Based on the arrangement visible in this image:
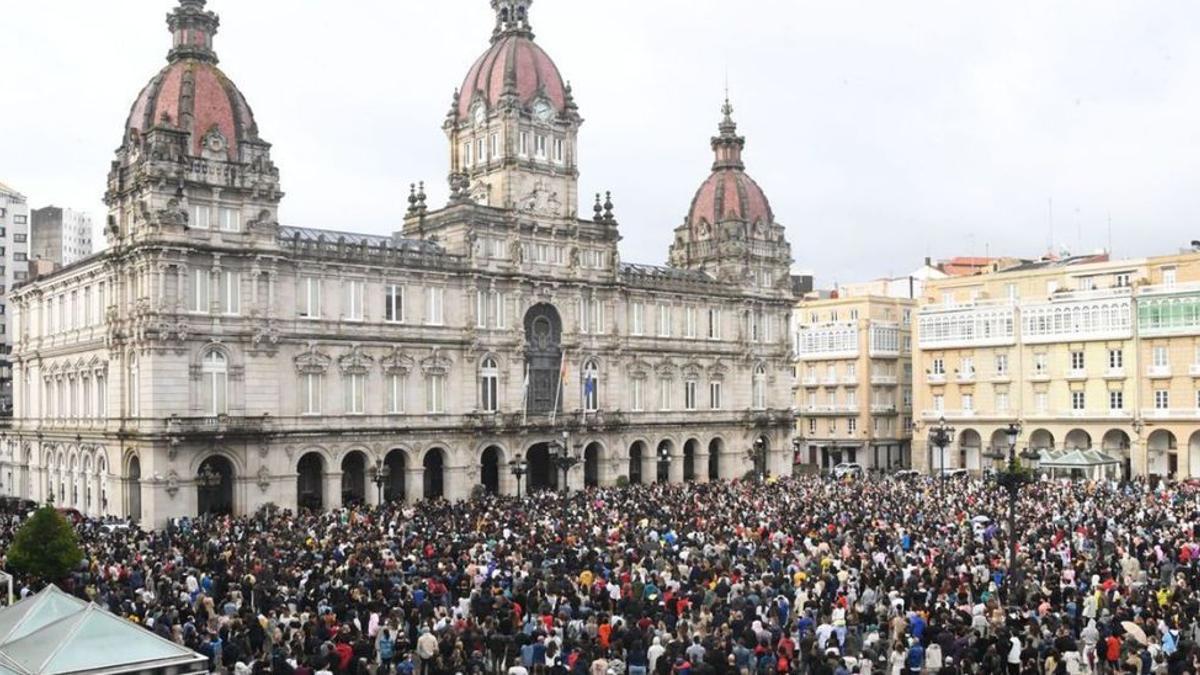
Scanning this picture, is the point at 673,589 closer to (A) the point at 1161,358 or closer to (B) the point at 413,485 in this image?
(B) the point at 413,485

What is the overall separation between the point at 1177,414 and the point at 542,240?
125ft

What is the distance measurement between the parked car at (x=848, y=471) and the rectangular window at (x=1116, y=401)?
50.5 ft

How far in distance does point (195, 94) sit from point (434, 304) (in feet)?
48.7

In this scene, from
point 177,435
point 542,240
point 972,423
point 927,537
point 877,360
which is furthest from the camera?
point 877,360

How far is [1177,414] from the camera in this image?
6756 centimetres

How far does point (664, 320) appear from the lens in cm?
6869

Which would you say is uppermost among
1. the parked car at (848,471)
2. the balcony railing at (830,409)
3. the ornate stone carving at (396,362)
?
the ornate stone carving at (396,362)

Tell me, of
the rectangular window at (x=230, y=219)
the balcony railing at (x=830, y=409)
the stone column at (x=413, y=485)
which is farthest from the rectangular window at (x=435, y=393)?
the balcony railing at (x=830, y=409)

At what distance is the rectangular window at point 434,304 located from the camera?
2276 inches

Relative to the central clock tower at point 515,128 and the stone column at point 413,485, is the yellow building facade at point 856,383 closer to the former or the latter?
the central clock tower at point 515,128

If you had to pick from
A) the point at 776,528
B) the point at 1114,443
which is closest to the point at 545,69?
the point at 776,528

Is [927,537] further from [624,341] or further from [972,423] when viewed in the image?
[972,423]

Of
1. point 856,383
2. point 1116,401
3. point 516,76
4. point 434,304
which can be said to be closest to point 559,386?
point 434,304

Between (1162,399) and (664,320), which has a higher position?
(664,320)
